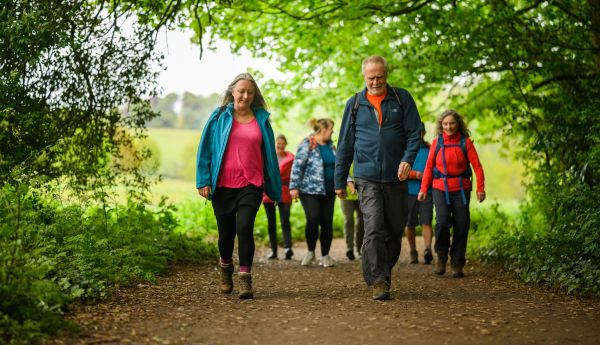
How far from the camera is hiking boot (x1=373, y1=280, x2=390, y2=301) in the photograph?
699 cm

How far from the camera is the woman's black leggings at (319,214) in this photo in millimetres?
10758

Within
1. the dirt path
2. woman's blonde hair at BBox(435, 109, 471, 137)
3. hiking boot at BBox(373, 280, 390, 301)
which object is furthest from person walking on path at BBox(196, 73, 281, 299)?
woman's blonde hair at BBox(435, 109, 471, 137)

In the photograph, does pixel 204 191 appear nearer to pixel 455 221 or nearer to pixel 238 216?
pixel 238 216

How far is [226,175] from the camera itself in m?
7.09

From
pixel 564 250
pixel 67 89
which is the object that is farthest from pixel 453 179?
pixel 67 89

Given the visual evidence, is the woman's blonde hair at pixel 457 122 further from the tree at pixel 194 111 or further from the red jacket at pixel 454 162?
the tree at pixel 194 111

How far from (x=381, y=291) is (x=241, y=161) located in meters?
1.90

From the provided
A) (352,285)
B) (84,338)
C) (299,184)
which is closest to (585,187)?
(352,285)

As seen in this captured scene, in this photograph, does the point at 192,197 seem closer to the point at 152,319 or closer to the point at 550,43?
the point at 550,43

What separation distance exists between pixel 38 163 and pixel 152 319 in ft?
10.6

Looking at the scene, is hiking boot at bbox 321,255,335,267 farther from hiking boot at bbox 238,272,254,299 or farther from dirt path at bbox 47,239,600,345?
hiking boot at bbox 238,272,254,299

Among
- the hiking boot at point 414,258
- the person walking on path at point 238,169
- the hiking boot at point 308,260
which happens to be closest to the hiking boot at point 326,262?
the hiking boot at point 308,260

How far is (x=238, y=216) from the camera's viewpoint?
7094mm

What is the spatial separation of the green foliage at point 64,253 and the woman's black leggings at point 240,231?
97 centimetres
